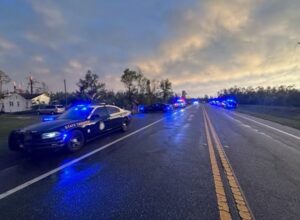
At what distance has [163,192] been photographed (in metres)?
4.65

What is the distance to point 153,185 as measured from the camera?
16.5ft

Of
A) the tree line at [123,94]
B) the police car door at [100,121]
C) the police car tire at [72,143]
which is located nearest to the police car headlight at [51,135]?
the police car tire at [72,143]

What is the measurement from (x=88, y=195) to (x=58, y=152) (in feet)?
15.0

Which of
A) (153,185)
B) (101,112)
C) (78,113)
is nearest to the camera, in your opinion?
(153,185)

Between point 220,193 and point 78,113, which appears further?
point 78,113

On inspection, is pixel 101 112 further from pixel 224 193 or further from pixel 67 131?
pixel 224 193

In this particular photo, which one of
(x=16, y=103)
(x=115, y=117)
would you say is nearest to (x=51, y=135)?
(x=115, y=117)

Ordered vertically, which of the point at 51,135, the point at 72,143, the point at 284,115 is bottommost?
the point at 284,115

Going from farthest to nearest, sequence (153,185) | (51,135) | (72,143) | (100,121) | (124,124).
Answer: (124,124) → (100,121) → (72,143) → (51,135) → (153,185)

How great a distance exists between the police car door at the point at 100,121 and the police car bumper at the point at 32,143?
240 cm

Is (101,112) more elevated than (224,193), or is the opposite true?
(101,112)

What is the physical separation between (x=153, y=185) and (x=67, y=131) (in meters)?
4.52

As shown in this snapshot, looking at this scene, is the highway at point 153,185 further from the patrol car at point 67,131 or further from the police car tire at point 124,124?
the police car tire at point 124,124

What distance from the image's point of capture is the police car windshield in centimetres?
988
